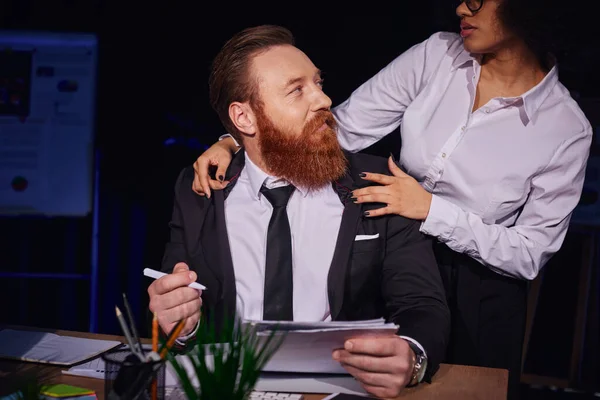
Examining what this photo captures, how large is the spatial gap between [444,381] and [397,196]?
1.99ft

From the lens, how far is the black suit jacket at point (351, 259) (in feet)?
6.81

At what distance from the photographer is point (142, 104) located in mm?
4160

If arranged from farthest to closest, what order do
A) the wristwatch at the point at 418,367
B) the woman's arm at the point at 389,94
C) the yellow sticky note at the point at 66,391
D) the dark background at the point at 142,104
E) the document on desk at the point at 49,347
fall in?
the dark background at the point at 142,104, the woman's arm at the point at 389,94, the document on desk at the point at 49,347, the wristwatch at the point at 418,367, the yellow sticky note at the point at 66,391

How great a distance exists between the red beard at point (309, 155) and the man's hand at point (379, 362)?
0.71 m

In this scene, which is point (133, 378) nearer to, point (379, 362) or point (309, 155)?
point (379, 362)

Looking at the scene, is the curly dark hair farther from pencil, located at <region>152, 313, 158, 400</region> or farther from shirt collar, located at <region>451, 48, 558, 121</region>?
pencil, located at <region>152, 313, 158, 400</region>

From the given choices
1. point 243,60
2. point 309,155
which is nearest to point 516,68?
point 309,155

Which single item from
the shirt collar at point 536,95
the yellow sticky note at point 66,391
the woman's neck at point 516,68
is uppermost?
the woman's neck at point 516,68

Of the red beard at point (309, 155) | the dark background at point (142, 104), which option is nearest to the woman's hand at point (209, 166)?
the red beard at point (309, 155)

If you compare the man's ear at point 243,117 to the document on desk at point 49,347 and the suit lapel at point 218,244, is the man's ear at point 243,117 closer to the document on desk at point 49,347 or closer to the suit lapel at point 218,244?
the suit lapel at point 218,244

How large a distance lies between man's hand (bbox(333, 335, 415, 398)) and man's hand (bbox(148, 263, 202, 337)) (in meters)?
0.39

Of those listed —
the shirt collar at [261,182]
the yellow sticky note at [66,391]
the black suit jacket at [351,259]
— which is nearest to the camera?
the yellow sticky note at [66,391]

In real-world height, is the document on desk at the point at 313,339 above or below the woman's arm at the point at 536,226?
below

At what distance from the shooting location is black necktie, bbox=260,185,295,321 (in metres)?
2.08
